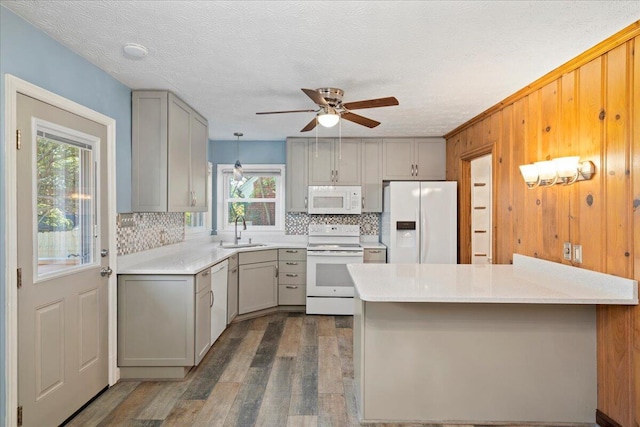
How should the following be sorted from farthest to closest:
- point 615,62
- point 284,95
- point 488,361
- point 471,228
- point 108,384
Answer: point 471,228 < point 284,95 < point 108,384 < point 488,361 < point 615,62

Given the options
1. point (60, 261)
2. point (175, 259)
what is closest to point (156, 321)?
point (175, 259)

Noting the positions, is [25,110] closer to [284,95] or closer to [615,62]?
[284,95]

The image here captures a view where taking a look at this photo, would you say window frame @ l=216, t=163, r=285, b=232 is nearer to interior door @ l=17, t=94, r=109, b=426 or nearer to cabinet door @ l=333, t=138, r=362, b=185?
→ cabinet door @ l=333, t=138, r=362, b=185

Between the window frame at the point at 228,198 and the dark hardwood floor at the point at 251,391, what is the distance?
6.01 ft

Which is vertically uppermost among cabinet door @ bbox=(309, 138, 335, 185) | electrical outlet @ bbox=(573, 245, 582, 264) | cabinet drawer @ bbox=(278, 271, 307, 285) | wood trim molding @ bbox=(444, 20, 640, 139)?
wood trim molding @ bbox=(444, 20, 640, 139)

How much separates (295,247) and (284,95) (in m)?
2.11

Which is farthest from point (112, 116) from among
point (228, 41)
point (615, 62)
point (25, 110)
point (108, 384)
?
point (615, 62)

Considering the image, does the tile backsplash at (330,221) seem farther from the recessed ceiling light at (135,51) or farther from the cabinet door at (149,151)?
the recessed ceiling light at (135,51)

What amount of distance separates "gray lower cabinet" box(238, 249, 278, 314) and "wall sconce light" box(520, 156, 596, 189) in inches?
116

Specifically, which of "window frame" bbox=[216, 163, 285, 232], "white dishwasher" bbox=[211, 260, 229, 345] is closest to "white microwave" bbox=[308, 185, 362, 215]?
"window frame" bbox=[216, 163, 285, 232]

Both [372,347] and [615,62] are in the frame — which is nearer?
[615,62]

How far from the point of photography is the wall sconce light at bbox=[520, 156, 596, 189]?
2.24 metres

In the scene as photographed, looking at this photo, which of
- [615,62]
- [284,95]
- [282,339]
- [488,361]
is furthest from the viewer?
[282,339]

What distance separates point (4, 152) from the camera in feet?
6.05
